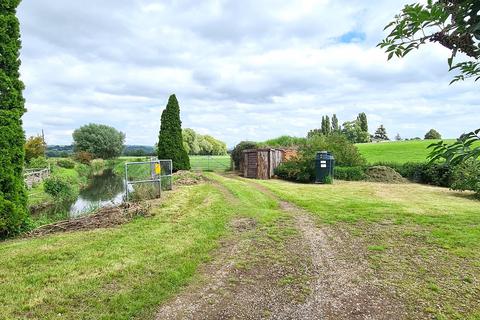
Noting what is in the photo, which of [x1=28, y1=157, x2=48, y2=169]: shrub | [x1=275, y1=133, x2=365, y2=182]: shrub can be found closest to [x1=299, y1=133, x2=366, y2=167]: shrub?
[x1=275, y1=133, x2=365, y2=182]: shrub

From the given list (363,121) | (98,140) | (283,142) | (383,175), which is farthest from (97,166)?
(363,121)

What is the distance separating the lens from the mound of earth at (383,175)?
2025 centimetres

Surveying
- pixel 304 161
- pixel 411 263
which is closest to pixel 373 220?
pixel 411 263

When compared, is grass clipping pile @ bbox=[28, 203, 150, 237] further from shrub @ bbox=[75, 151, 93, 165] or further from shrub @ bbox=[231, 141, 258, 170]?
shrub @ bbox=[75, 151, 93, 165]

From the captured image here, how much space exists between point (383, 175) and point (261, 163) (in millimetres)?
7896

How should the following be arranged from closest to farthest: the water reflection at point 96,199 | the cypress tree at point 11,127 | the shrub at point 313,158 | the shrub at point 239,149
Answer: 1. the cypress tree at point 11,127
2. the water reflection at point 96,199
3. the shrub at point 313,158
4. the shrub at point 239,149

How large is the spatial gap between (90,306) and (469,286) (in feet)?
17.3

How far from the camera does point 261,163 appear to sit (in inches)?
822

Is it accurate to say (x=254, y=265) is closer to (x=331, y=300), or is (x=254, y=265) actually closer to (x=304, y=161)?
(x=331, y=300)

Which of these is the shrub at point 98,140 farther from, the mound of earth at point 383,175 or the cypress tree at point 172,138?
the mound of earth at point 383,175

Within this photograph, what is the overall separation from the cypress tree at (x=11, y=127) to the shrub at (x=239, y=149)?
60.1ft

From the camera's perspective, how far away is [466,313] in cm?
390

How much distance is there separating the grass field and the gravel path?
0.81 ft

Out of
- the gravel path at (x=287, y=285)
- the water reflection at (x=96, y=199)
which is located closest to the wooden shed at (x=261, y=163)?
the water reflection at (x=96, y=199)
